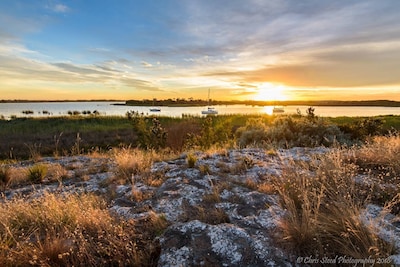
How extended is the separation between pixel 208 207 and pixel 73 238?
179 centimetres

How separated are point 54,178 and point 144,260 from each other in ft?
13.8

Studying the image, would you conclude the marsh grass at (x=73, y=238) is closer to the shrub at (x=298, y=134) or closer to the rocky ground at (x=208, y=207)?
the rocky ground at (x=208, y=207)

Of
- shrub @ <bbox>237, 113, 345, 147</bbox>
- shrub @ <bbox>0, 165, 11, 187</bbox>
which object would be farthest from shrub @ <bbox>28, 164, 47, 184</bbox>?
shrub @ <bbox>237, 113, 345, 147</bbox>

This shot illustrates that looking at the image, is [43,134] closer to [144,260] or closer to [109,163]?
[109,163]

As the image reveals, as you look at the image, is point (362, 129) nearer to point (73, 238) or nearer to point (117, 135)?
point (73, 238)

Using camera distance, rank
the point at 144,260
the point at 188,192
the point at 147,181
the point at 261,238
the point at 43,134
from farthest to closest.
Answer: the point at 43,134
the point at 147,181
the point at 188,192
the point at 261,238
the point at 144,260

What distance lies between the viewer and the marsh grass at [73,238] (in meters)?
2.78

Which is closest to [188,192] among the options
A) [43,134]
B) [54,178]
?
[54,178]

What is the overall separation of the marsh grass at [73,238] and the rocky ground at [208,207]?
24 centimetres

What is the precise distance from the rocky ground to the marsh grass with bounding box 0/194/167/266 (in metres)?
0.24

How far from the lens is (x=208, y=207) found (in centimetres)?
402

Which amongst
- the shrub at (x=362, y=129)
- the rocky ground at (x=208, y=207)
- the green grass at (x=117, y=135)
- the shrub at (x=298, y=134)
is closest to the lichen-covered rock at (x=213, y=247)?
the rocky ground at (x=208, y=207)

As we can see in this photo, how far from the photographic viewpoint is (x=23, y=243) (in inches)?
116

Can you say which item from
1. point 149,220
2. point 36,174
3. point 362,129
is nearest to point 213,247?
point 149,220
